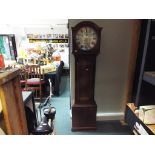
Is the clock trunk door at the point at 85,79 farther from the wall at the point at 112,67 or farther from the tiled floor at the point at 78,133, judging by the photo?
the tiled floor at the point at 78,133

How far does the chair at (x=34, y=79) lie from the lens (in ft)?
11.3

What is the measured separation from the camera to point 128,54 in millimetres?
2359

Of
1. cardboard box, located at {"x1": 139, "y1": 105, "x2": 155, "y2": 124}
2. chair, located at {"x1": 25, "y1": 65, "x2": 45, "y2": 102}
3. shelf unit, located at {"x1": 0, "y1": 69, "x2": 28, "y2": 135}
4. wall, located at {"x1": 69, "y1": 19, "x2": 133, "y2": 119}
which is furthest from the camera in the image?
chair, located at {"x1": 25, "y1": 65, "x2": 45, "y2": 102}

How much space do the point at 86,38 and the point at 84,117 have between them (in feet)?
3.93

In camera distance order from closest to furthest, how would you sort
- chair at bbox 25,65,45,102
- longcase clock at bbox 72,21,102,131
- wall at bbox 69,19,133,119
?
longcase clock at bbox 72,21,102,131 → wall at bbox 69,19,133,119 → chair at bbox 25,65,45,102

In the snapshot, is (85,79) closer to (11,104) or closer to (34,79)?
(11,104)

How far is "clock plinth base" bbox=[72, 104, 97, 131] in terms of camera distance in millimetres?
2264

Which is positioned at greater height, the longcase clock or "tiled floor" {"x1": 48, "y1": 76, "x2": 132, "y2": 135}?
the longcase clock

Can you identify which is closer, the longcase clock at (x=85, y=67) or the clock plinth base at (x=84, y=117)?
the longcase clock at (x=85, y=67)

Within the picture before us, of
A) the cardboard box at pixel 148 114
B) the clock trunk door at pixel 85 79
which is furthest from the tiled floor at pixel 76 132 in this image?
the cardboard box at pixel 148 114

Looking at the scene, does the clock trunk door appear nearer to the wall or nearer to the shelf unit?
the wall

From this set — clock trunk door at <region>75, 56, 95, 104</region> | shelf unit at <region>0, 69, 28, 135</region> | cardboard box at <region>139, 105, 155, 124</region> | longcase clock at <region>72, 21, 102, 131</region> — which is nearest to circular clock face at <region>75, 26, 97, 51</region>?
longcase clock at <region>72, 21, 102, 131</region>

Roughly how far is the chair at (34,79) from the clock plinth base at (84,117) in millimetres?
1362

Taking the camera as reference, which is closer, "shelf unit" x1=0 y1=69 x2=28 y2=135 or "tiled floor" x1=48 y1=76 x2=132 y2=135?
"shelf unit" x1=0 y1=69 x2=28 y2=135
